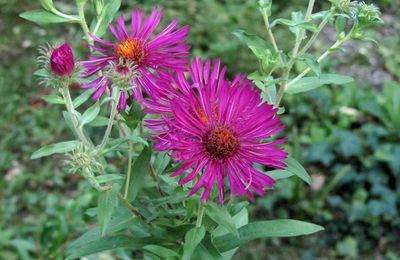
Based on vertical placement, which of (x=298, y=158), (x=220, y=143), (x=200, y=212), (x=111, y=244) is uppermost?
(x=220, y=143)

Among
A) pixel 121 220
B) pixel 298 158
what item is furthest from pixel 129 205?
pixel 298 158

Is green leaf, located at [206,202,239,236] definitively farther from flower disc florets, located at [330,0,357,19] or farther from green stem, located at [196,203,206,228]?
flower disc florets, located at [330,0,357,19]

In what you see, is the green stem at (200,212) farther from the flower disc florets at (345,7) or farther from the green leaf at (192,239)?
the flower disc florets at (345,7)

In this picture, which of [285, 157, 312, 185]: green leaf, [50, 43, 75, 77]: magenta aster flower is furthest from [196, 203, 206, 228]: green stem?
[50, 43, 75, 77]: magenta aster flower

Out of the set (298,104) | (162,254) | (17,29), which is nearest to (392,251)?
(298,104)

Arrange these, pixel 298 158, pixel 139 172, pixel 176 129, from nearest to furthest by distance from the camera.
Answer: pixel 176 129 < pixel 139 172 < pixel 298 158

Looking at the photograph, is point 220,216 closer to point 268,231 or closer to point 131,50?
point 268,231
